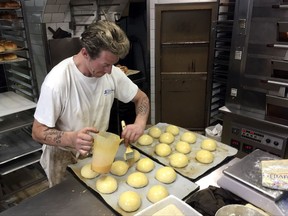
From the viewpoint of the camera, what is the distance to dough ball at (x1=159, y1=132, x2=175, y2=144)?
1.58 m

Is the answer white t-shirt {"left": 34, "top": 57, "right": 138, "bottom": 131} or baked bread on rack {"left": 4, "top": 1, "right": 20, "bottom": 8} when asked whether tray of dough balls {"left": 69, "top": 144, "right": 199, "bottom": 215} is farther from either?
baked bread on rack {"left": 4, "top": 1, "right": 20, "bottom": 8}

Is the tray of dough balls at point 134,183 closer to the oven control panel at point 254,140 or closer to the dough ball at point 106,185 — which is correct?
the dough ball at point 106,185

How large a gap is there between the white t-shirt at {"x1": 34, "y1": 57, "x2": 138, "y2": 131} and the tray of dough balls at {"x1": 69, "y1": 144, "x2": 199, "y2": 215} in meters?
0.28

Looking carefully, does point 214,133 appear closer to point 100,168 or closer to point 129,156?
point 129,156

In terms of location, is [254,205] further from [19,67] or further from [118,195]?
[19,67]

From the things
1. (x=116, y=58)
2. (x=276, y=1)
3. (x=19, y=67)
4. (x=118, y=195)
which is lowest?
(x=118, y=195)

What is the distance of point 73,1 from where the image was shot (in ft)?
9.21

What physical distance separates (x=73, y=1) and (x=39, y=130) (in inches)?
78.2

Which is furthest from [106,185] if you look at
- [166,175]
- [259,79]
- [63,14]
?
[63,14]

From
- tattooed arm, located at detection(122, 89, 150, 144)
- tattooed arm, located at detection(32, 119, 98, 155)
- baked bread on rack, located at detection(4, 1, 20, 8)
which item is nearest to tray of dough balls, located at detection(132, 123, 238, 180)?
tattooed arm, located at detection(122, 89, 150, 144)

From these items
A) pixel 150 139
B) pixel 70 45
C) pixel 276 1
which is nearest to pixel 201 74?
pixel 276 1

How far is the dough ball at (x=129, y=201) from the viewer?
3.48 feet

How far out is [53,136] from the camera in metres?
1.32

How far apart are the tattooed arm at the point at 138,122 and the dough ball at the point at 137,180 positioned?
0.22m
